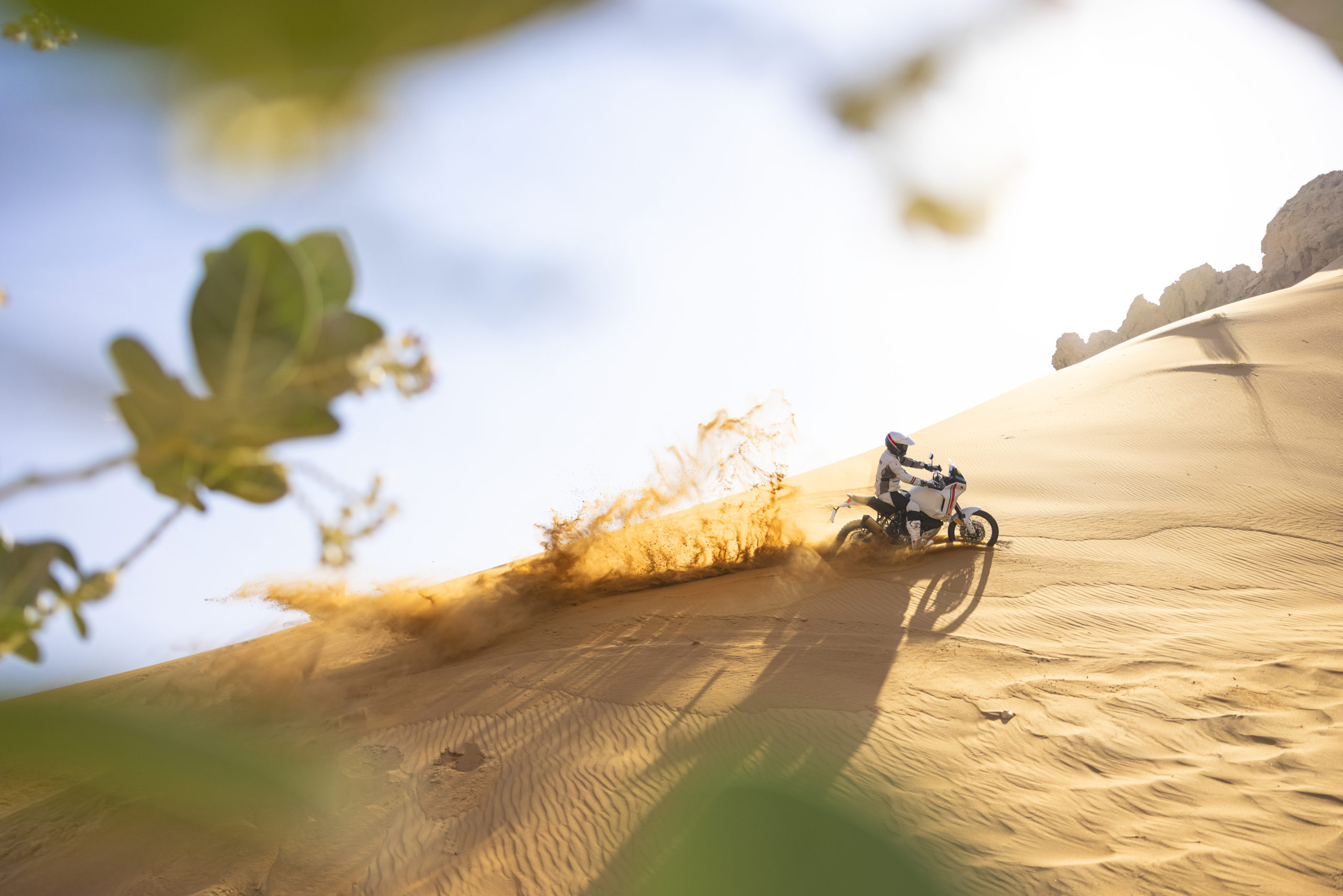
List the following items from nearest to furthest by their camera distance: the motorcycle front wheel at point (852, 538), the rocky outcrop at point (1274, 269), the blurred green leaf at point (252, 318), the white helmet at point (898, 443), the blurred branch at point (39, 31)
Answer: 1. the blurred green leaf at point (252, 318)
2. the blurred branch at point (39, 31)
3. the white helmet at point (898, 443)
4. the motorcycle front wheel at point (852, 538)
5. the rocky outcrop at point (1274, 269)

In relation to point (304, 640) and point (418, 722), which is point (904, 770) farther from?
point (304, 640)

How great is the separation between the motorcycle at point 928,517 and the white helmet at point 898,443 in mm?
556

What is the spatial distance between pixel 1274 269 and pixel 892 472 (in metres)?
49.7

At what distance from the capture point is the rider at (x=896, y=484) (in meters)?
9.91

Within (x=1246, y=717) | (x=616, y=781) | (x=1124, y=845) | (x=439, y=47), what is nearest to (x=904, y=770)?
(x=1124, y=845)

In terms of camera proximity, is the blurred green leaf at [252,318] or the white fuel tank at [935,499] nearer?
the blurred green leaf at [252,318]

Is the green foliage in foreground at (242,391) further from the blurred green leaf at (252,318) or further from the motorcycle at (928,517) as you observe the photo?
the motorcycle at (928,517)

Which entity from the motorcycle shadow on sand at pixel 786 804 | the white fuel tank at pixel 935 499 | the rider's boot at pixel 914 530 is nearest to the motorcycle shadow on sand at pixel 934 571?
the rider's boot at pixel 914 530

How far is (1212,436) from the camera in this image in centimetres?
1645

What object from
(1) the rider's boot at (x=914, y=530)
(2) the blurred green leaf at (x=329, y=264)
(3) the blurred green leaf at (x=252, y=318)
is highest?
(2) the blurred green leaf at (x=329, y=264)

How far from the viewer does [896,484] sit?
1014 centimetres

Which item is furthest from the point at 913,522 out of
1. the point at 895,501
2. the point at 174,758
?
the point at 174,758

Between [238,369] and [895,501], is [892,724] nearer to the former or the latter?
[895,501]

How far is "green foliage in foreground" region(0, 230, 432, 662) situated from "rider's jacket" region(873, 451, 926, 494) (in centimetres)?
994
